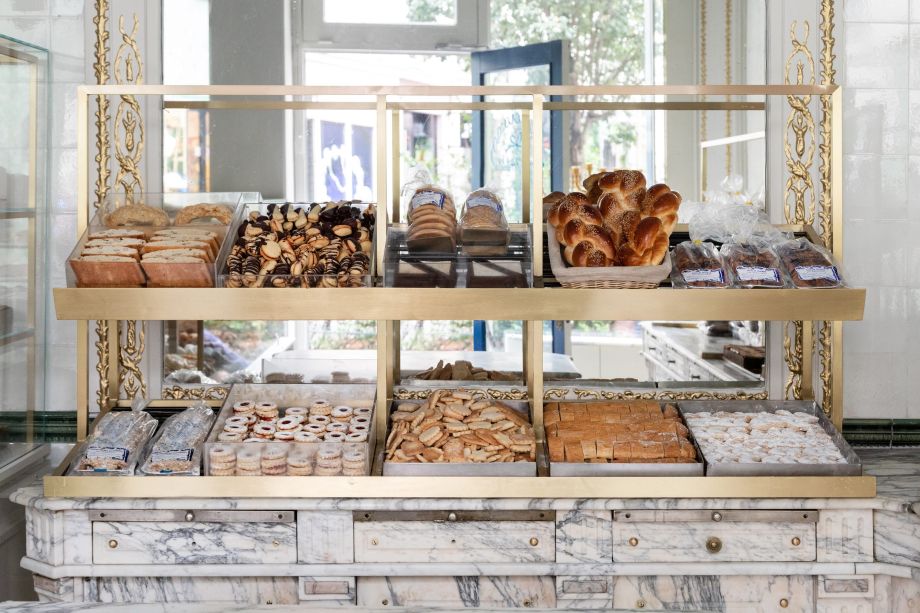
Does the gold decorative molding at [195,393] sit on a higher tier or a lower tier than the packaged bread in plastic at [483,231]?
lower

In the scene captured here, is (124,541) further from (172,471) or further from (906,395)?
(906,395)

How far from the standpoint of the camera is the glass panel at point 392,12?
268 centimetres

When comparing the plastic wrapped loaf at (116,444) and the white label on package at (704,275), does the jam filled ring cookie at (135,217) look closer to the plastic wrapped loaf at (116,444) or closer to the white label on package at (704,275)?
the plastic wrapped loaf at (116,444)

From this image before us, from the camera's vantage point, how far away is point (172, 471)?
7.32 ft

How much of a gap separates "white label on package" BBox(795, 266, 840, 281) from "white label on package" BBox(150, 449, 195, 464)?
156cm

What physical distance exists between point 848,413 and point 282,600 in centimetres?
175

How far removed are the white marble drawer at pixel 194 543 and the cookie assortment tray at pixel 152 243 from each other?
0.59 meters

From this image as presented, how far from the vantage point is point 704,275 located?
228cm

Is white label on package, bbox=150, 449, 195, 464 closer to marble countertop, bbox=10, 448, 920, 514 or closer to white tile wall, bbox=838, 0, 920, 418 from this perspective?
marble countertop, bbox=10, 448, 920, 514

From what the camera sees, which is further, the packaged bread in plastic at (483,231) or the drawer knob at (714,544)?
the packaged bread in plastic at (483,231)

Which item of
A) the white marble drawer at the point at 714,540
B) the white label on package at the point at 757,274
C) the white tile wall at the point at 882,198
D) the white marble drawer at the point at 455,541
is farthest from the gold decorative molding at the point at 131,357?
the white tile wall at the point at 882,198

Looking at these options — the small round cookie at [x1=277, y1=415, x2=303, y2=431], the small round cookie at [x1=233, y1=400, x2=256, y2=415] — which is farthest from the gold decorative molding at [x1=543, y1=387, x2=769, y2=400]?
the small round cookie at [x1=233, y1=400, x2=256, y2=415]

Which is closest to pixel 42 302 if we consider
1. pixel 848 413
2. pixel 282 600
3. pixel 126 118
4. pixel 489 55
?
pixel 126 118

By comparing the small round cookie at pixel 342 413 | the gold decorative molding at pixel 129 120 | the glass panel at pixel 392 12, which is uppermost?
the glass panel at pixel 392 12
